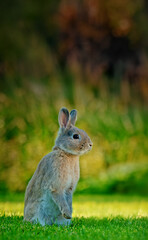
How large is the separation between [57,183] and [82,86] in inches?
403

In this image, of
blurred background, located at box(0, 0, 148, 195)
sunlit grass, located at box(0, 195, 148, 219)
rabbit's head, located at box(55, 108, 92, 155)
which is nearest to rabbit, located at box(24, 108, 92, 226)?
rabbit's head, located at box(55, 108, 92, 155)

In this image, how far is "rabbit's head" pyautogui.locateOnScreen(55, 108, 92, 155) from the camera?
5.16 metres

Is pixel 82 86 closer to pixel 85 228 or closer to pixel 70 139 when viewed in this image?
pixel 70 139

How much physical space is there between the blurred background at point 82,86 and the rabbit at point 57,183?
15.6 ft

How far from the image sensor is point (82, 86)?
15.0 meters

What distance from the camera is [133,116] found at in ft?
44.7

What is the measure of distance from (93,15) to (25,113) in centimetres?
895

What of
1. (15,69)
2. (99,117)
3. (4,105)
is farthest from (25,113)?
(15,69)

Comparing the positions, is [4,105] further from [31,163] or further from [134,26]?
[134,26]

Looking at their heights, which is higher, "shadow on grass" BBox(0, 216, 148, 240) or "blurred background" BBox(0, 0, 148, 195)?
"blurred background" BBox(0, 0, 148, 195)

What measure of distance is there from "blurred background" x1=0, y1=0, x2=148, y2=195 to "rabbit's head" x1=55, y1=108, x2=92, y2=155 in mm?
4733

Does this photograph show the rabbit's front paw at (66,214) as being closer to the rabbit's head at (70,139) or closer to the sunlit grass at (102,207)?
the rabbit's head at (70,139)

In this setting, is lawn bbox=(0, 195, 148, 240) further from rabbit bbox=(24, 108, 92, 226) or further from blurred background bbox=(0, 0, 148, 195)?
blurred background bbox=(0, 0, 148, 195)

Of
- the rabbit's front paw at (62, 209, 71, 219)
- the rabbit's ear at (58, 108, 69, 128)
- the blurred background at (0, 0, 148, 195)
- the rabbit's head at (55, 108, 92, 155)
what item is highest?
the blurred background at (0, 0, 148, 195)
